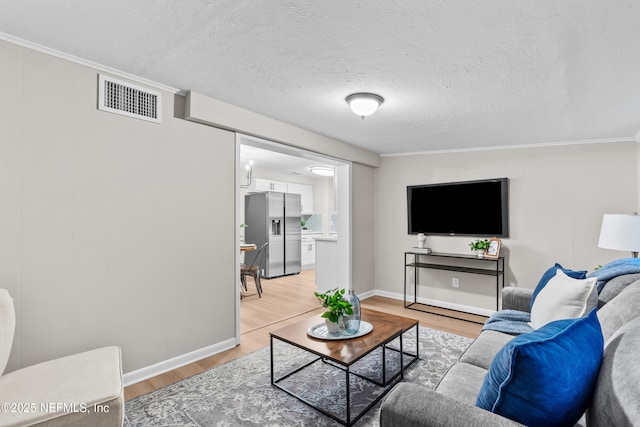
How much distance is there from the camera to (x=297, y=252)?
7289 mm

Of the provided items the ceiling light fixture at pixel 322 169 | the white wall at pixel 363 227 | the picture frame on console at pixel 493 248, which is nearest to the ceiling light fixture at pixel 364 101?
the white wall at pixel 363 227

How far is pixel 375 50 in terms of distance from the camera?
1949mm

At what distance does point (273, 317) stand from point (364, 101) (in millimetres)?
2801

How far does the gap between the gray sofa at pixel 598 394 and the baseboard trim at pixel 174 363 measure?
6.73 feet

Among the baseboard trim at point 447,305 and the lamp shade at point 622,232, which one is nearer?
the lamp shade at point 622,232

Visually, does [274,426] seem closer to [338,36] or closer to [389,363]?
[389,363]

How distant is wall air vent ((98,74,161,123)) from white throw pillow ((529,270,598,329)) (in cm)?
302

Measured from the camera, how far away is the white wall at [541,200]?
3.70 meters

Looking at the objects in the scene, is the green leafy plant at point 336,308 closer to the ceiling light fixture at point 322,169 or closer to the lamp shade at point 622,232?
the lamp shade at point 622,232

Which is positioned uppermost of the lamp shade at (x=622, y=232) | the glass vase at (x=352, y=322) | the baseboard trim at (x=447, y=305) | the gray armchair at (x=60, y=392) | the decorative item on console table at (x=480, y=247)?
the lamp shade at (x=622, y=232)

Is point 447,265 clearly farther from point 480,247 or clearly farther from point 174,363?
point 174,363

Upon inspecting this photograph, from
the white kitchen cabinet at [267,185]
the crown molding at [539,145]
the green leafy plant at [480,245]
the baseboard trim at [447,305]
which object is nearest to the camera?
the crown molding at [539,145]

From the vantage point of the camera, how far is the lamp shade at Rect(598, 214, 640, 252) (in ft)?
8.66

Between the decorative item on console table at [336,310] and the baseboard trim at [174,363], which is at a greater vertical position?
the decorative item on console table at [336,310]
